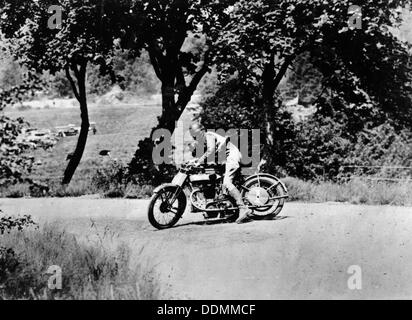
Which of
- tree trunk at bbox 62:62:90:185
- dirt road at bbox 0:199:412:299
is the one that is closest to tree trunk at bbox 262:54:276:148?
tree trunk at bbox 62:62:90:185

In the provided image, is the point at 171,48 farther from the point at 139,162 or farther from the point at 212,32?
the point at 139,162

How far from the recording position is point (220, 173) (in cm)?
991

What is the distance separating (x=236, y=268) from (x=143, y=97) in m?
55.2

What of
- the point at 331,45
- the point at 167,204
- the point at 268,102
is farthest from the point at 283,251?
the point at 268,102

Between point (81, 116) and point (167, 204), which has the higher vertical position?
point (81, 116)

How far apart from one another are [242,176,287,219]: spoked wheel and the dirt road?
0.32 metres

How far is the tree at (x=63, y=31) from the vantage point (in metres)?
15.4

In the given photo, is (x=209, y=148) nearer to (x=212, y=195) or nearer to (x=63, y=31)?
(x=212, y=195)

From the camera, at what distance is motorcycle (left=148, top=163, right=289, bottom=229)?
9.56m

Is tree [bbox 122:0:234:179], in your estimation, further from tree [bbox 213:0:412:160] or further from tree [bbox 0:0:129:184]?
tree [bbox 213:0:412:160]

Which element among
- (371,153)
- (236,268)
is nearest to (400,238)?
(236,268)

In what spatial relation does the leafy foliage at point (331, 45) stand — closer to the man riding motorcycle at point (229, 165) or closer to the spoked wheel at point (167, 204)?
the man riding motorcycle at point (229, 165)

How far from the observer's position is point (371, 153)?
24.7 metres

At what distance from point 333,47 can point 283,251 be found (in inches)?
394
